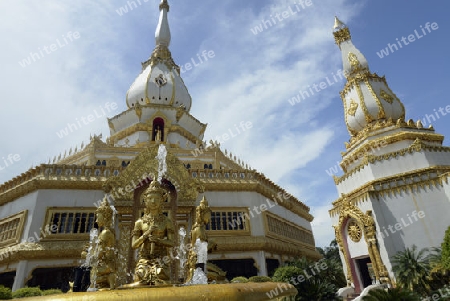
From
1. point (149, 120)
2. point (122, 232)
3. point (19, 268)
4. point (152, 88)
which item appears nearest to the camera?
point (19, 268)

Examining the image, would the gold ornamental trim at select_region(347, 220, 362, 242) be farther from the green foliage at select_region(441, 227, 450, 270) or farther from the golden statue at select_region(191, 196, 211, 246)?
the golden statue at select_region(191, 196, 211, 246)

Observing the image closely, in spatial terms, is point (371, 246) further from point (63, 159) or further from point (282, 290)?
point (63, 159)

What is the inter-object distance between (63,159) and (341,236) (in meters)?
26.0

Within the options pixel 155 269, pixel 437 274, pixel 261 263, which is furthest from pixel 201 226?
pixel 437 274

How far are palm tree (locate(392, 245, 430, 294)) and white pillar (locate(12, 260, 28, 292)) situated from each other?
2119 centimetres

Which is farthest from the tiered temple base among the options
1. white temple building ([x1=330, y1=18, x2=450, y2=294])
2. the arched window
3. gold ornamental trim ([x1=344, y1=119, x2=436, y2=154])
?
the arched window

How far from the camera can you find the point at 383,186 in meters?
18.6

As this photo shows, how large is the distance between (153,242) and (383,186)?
1773cm

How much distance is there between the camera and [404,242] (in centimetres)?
1700

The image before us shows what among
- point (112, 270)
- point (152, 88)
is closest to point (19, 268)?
point (112, 270)

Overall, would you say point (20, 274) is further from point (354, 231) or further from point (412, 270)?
point (412, 270)

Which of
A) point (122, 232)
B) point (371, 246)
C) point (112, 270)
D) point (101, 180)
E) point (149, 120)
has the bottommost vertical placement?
point (112, 270)

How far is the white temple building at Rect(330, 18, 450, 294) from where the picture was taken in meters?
17.0

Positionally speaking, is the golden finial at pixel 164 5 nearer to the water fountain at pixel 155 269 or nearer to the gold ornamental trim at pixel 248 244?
the gold ornamental trim at pixel 248 244
